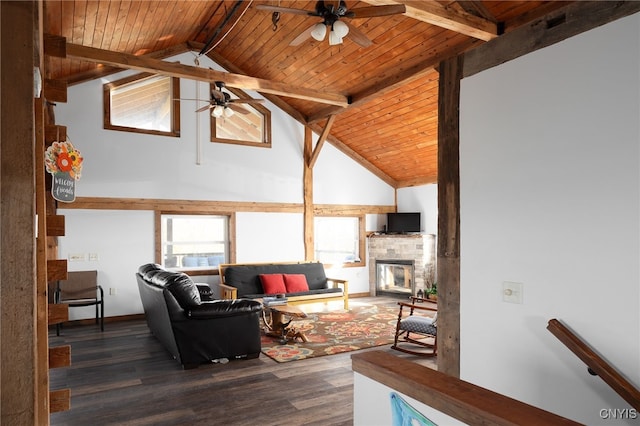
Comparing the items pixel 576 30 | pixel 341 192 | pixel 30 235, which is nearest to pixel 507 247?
pixel 576 30

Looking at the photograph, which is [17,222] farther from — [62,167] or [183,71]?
[183,71]

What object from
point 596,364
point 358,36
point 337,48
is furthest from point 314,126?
point 596,364

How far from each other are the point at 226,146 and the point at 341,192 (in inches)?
104

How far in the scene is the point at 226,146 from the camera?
27.6 ft

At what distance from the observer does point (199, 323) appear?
4625 mm

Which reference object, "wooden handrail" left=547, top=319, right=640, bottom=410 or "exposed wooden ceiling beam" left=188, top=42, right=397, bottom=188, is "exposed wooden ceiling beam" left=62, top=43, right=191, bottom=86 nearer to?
"exposed wooden ceiling beam" left=188, top=42, right=397, bottom=188

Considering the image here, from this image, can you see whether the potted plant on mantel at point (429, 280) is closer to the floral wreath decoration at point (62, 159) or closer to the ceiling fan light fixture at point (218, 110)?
the ceiling fan light fixture at point (218, 110)

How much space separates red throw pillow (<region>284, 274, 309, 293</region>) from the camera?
26.0ft

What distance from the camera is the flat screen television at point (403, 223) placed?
9648 mm

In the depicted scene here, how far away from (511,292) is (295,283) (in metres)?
5.67

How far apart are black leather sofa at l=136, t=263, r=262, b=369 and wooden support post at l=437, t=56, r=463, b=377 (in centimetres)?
243

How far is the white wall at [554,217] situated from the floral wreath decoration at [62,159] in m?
2.29

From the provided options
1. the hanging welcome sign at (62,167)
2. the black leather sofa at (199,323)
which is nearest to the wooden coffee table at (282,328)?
the black leather sofa at (199,323)

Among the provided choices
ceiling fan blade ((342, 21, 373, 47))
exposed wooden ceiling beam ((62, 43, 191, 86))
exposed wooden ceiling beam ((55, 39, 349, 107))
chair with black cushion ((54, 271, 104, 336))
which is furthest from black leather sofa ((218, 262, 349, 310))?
ceiling fan blade ((342, 21, 373, 47))
